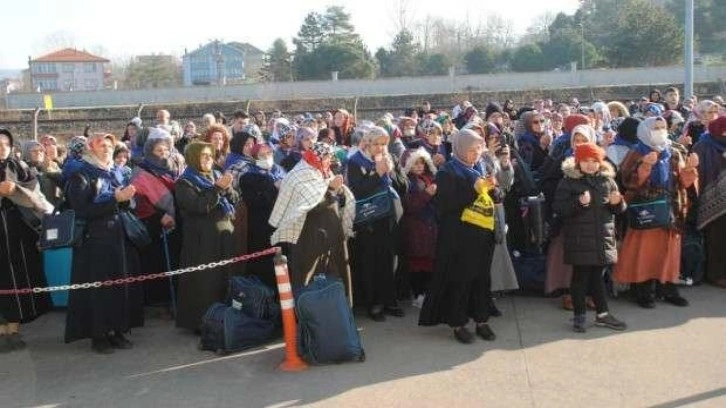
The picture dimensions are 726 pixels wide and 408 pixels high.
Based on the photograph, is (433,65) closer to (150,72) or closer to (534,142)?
(150,72)

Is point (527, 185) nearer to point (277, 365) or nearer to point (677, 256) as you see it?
point (677, 256)

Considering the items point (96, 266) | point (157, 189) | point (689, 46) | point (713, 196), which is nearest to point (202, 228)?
point (157, 189)

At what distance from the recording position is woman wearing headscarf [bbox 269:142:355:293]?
6.23m

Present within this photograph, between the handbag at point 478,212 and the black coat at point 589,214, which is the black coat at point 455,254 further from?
the black coat at point 589,214

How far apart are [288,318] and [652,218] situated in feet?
11.9

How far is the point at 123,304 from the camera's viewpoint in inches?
255

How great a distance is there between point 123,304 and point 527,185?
13.3 ft

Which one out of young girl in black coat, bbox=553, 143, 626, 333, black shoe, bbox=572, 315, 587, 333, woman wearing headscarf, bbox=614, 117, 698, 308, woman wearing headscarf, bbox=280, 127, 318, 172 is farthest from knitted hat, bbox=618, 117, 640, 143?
woman wearing headscarf, bbox=280, 127, 318, 172

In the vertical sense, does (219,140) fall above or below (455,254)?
above

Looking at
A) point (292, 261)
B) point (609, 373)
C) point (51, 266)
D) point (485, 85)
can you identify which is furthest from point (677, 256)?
point (485, 85)

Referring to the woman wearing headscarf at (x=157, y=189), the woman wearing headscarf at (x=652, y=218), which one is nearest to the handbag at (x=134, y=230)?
the woman wearing headscarf at (x=157, y=189)

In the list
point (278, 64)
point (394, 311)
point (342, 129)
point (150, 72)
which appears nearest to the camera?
point (394, 311)

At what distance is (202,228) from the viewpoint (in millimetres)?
6664

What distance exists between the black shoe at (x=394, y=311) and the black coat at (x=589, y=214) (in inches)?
68.6
